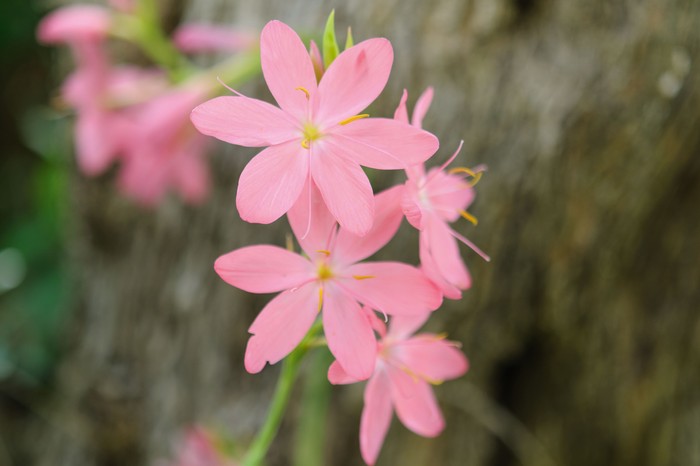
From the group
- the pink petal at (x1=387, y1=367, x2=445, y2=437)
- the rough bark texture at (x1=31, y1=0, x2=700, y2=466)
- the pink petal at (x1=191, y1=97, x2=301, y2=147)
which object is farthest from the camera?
the rough bark texture at (x1=31, y1=0, x2=700, y2=466)

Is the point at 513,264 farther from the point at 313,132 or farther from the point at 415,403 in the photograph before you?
the point at 313,132

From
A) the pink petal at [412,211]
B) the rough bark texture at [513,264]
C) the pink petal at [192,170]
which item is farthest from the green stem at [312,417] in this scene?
the pink petal at [412,211]

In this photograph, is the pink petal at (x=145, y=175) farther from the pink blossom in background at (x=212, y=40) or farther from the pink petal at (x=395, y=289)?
the pink petal at (x=395, y=289)

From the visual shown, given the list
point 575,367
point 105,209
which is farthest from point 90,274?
point 575,367

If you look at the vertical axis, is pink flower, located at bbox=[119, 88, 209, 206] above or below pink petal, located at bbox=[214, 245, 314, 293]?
below

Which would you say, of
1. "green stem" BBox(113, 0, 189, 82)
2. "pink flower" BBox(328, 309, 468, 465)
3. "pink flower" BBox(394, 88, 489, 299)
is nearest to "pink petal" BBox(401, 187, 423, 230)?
"pink flower" BBox(394, 88, 489, 299)

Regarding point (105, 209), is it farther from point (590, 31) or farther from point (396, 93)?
point (590, 31)

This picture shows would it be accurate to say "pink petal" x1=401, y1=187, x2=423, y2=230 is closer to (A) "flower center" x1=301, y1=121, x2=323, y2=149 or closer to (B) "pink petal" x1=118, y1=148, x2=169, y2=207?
(A) "flower center" x1=301, y1=121, x2=323, y2=149
